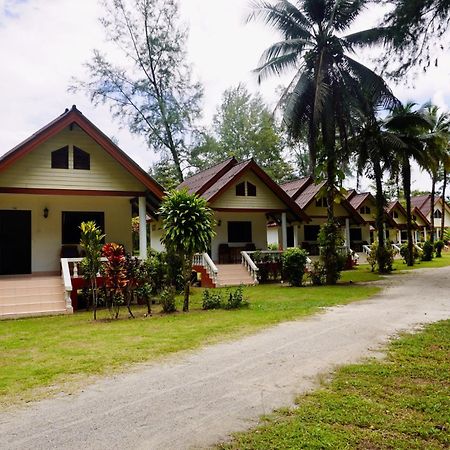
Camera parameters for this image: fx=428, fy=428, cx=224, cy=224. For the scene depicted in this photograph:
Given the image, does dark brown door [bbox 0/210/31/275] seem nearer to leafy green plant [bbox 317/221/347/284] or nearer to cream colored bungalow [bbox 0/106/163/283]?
cream colored bungalow [bbox 0/106/163/283]

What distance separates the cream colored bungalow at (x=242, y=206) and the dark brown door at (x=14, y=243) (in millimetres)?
7498

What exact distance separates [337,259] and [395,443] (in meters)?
13.9

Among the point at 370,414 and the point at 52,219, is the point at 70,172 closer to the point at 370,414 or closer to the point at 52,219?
the point at 52,219

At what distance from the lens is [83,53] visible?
2745cm

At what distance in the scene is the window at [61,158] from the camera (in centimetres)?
1336

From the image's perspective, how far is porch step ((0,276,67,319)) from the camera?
433 inches

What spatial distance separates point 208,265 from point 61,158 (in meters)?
7.03

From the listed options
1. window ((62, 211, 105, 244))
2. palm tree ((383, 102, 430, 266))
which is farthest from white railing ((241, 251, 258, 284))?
palm tree ((383, 102, 430, 266))

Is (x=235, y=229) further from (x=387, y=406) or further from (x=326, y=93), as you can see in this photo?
(x=387, y=406)

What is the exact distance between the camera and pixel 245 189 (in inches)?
781

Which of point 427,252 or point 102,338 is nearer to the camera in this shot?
point 102,338

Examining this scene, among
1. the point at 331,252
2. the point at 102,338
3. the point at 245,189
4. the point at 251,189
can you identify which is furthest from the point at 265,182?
the point at 102,338

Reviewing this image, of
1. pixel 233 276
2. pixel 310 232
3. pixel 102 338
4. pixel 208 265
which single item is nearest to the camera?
pixel 102 338

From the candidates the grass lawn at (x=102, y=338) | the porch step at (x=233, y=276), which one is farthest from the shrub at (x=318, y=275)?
the grass lawn at (x=102, y=338)
